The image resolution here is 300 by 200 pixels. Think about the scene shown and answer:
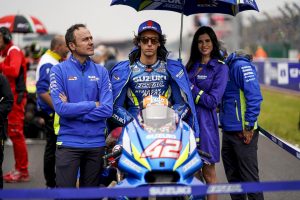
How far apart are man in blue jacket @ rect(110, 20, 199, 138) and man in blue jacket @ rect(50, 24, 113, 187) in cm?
29

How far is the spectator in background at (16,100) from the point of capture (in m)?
9.64

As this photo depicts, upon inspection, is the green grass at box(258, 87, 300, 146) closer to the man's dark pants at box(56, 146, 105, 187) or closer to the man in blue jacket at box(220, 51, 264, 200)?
the man in blue jacket at box(220, 51, 264, 200)

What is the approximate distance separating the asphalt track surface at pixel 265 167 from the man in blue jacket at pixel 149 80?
7.74 ft

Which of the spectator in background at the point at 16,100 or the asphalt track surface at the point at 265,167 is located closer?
the asphalt track surface at the point at 265,167

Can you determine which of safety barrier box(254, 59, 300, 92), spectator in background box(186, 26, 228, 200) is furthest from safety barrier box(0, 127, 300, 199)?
safety barrier box(254, 59, 300, 92)

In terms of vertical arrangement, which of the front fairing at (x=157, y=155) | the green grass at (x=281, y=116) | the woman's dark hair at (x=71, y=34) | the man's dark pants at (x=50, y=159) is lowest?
the green grass at (x=281, y=116)

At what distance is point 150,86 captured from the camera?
6.63 m

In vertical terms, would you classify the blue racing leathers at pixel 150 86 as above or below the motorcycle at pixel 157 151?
above

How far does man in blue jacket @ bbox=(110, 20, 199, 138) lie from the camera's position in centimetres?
661

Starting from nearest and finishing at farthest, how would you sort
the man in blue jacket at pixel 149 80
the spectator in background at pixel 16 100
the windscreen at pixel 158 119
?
the windscreen at pixel 158 119, the man in blue jacket at pixel 149 80, the spectator in background at pixel 16 100

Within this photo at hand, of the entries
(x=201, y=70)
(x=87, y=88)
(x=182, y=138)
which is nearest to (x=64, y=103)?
(x=87, y=88)

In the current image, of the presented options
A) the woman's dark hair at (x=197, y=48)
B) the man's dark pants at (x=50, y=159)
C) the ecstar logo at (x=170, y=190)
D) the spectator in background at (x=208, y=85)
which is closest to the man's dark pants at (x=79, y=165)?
the spectator in background at (x=208, y=85)

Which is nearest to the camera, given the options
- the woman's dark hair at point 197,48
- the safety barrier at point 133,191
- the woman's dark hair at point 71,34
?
the safety barrier at point 133,191

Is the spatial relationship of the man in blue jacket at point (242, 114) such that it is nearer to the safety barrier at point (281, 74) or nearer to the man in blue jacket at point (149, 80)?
the man in blue jacket at point (149, 80)
